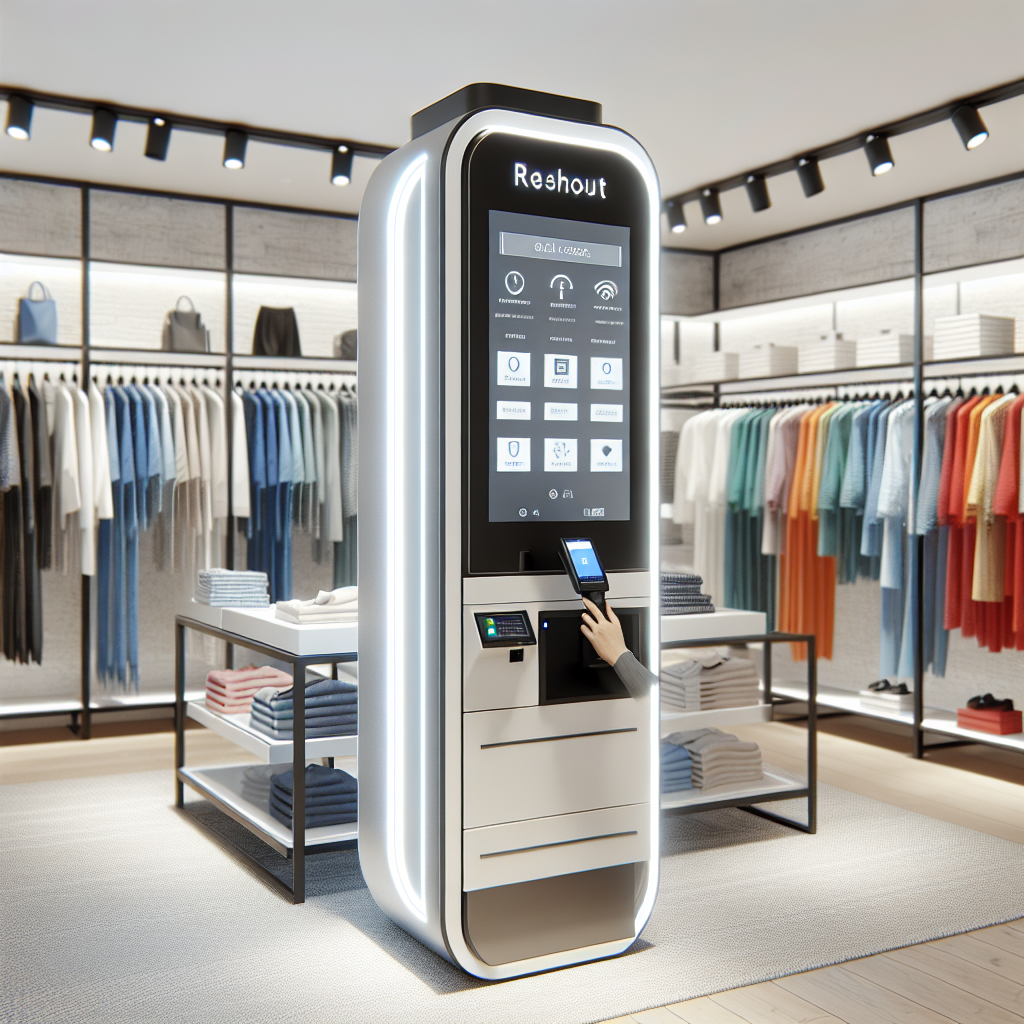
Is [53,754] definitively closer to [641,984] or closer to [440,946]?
[440,946]

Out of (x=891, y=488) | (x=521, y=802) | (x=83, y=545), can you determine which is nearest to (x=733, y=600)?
(x=891, y=488)

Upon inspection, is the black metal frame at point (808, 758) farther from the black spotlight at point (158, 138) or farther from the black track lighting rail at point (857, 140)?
the black spotlight at point (158, 138)

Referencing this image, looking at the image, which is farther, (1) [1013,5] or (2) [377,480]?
(1) [1013,5]

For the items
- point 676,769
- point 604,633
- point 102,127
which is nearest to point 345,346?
point 102,127

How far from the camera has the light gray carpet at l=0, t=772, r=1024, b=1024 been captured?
266cm

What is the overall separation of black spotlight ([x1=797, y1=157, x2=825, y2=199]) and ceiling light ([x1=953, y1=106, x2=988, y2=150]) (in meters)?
0.82

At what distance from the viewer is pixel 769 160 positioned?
5.37 m

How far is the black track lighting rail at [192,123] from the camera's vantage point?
4.45m

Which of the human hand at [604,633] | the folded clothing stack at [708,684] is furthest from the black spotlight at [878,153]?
the human hand at [604,633]

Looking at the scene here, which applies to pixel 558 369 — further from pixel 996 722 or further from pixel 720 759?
pixel 996 722

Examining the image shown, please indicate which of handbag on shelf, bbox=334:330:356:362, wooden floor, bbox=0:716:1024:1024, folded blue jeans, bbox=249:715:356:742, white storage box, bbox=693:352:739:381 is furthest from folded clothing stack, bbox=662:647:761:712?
white storage box, bbox=693:352:739:381

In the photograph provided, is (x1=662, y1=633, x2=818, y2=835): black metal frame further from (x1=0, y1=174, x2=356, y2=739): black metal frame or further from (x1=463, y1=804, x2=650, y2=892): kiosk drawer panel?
(x1=0, y1=174, x2=356, y2=739): black metal frame

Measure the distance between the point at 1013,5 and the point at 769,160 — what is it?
183 centimetres

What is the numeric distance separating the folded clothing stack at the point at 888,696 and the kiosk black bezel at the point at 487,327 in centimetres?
317
